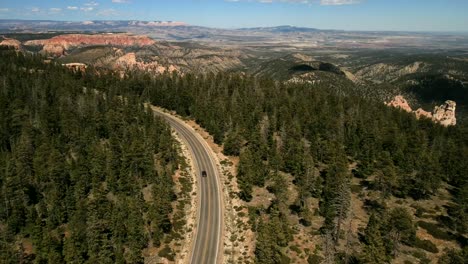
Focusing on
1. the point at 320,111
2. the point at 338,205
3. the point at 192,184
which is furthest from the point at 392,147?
the point at 192,184

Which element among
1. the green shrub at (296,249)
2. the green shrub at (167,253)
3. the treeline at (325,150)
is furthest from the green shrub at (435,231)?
the green shrub at (167,253)

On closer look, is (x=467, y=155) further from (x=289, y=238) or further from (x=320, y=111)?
(x=289, y=238)

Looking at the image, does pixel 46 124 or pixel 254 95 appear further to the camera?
pixel 254 95

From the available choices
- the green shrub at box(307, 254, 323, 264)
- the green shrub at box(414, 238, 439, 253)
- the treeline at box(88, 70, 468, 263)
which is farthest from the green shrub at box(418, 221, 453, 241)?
the green shrub at box(307, 254, 323, 264)

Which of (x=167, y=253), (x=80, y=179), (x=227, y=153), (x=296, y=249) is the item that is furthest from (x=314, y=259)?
(x=80, y=179)

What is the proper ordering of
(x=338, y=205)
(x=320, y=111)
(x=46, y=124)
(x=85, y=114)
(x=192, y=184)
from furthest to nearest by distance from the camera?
(x=320, y=111) → (x=85, y=114) → (x=46, y=124) → (x=192, y=184) → (x=338, y=205)

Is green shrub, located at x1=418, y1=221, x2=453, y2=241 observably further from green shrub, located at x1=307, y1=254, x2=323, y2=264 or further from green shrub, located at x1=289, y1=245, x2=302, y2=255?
green shrub, located at x1=289, y1=245, x2=302, y2=255
